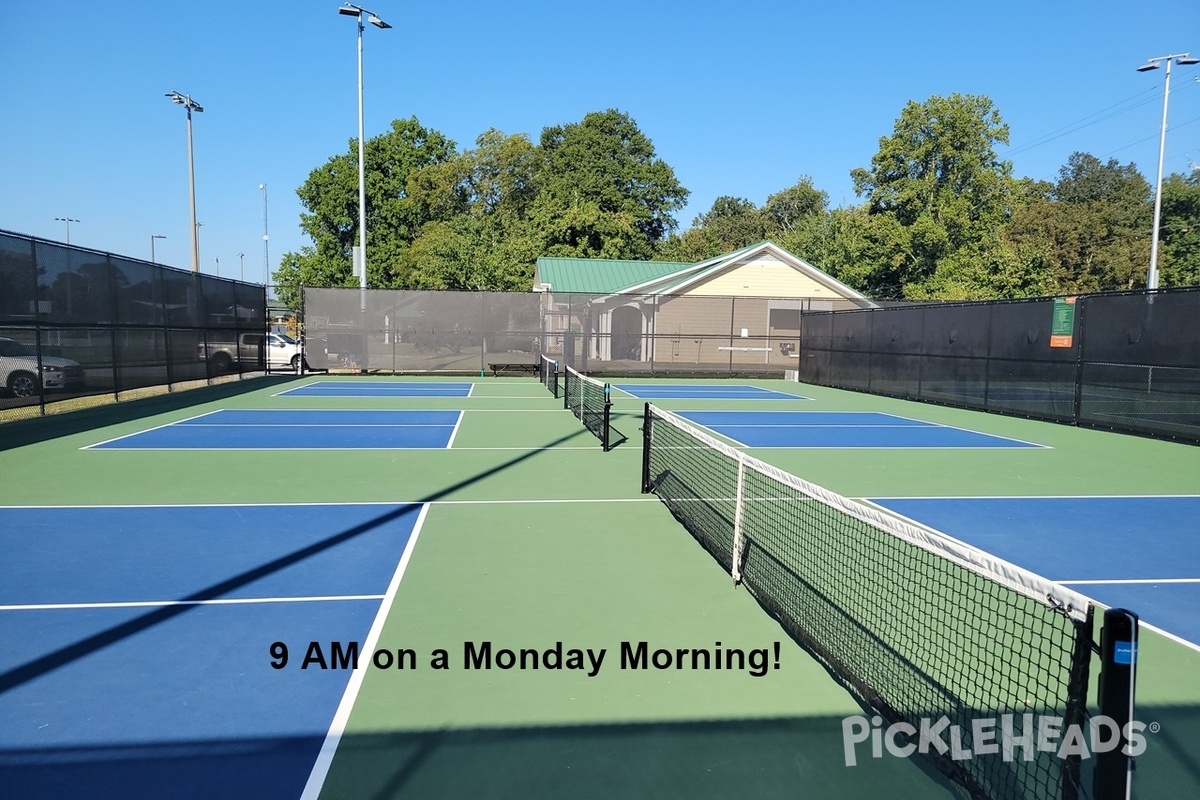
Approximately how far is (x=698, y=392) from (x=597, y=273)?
1734cm

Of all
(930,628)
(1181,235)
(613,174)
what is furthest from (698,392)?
(613,174)

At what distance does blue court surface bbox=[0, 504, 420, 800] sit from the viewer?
351 cm

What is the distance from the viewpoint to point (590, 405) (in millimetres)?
16375

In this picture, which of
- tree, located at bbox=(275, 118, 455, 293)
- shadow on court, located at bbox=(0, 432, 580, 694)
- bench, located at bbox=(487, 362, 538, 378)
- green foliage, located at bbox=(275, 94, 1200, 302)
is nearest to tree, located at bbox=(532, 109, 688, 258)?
green foliage, located at bbox=(275, 94, 1200, 302)

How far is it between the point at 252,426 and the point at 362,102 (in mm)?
20163

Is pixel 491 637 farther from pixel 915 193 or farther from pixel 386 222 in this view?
pixel 386 222

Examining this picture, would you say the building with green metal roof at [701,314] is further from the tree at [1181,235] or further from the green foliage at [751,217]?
the tree at [1181,235]

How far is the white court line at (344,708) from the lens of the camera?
338cm

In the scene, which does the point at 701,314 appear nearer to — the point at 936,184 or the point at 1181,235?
the point at 936,184

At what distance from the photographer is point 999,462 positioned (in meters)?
11.9

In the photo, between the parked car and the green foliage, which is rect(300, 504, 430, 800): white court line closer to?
the parked car

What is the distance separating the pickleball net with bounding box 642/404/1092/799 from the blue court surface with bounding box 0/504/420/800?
2.81 meters

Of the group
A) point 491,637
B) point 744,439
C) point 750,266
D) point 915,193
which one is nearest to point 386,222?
point 750,266

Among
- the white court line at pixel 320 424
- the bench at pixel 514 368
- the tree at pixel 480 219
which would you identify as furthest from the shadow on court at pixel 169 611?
the tree at pixel 480 219
